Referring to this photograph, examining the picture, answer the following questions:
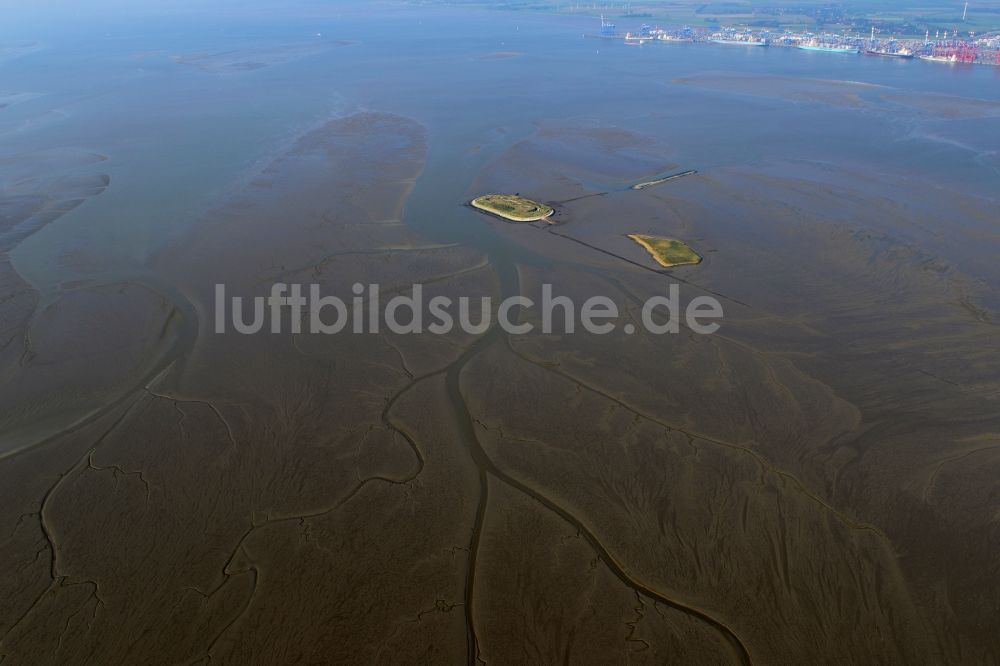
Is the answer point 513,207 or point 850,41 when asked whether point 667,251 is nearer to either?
point 513,207

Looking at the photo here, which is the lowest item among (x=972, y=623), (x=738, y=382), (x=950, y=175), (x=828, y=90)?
(x=972, y=623)

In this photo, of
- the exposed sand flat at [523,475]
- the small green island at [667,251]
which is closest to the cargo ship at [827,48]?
the exposed sand flat at [523,475]

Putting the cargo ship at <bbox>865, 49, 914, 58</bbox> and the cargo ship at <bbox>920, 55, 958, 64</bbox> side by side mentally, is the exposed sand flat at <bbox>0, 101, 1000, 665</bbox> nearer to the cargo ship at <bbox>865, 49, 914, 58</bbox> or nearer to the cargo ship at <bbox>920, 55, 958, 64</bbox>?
the cargo ship at <bbox>920, 55, 958, 64</bbox>

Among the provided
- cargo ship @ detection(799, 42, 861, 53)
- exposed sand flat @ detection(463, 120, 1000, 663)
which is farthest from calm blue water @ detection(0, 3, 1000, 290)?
exposed sand flat @ detection(463, 120, 1000, 663)

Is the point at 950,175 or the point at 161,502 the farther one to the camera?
the point at 950,175

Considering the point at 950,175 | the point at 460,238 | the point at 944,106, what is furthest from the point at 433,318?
the point at 944,106

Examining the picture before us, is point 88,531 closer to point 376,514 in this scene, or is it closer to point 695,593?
point 376,514
